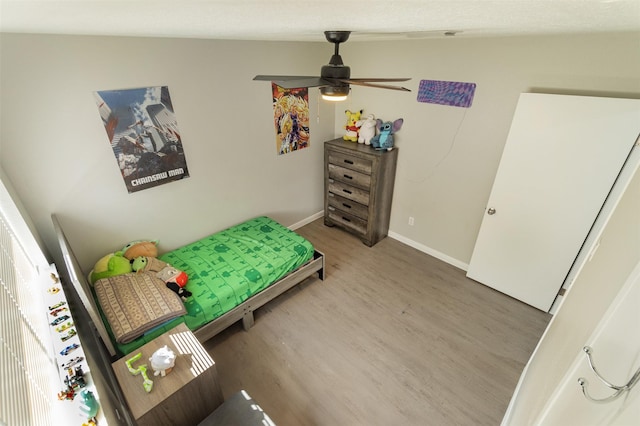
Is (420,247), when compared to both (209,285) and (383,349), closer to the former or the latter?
(383,349)

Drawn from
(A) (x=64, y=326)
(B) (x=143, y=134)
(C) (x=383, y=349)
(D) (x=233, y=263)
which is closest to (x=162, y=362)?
(A) (x=64, y=326)

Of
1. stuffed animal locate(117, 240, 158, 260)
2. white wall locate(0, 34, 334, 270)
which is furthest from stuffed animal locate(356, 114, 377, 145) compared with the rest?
stuffed animal locate(117, 240, 158, 260)

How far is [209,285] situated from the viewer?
91.1 inches

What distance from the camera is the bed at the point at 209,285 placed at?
1860mm

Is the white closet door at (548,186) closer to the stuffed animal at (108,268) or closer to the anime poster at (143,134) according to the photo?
the anime poster at (143,134)

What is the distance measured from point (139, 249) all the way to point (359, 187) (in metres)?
2.28

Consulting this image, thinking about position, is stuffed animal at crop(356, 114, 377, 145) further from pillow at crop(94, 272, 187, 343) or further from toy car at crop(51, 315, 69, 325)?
toy car at crop(51, 315, 69, 325)

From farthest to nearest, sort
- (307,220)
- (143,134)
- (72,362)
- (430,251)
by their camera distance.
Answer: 1. (307,220)
2. (430,251)
3. (143,134)
4. (72,362)

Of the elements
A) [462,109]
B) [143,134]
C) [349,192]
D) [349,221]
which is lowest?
[349,221]

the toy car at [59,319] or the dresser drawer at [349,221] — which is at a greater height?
the toy car at [59,319]

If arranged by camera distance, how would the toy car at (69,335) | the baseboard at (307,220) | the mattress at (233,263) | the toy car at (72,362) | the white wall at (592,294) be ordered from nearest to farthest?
1. the white wall at (592,294)
2. the toy car at (72,362)
3. the toy car at (69,335)
4. the mattress at (233,263)
5. the baseboard at (307,220)

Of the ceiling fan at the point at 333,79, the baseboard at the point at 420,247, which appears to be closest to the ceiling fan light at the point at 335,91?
the ceiling fan at the point at 333,79

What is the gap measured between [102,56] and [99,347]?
1909mm

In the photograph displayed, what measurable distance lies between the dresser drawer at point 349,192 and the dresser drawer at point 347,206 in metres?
0.06
